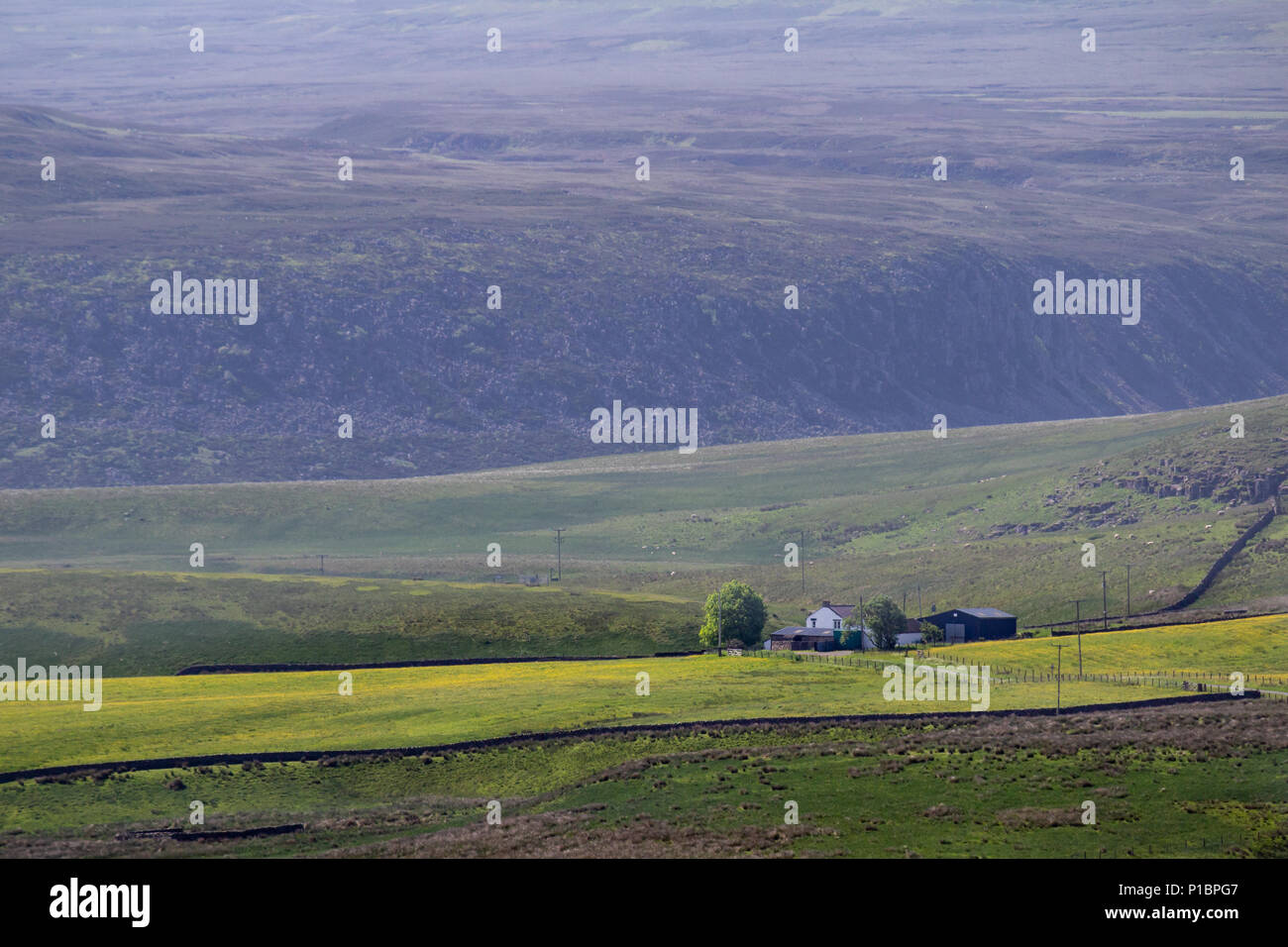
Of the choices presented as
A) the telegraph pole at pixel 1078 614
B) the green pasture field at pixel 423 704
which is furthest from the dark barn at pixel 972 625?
the green pasture field at pixel 423 704

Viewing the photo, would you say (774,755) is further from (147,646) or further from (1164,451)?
(1164,451)

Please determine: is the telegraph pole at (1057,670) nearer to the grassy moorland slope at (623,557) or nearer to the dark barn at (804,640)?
the dark barn at (804,640)

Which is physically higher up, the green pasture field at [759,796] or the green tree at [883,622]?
the green tree at [883,622]

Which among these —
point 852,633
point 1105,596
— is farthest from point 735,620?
point 1105,596

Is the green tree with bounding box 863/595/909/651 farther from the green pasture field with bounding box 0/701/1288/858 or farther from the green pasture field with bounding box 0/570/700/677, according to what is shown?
the green pasture field with bounding box 0/701/1288/858

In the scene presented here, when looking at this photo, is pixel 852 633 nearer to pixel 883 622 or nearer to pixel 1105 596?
pixel 883 622

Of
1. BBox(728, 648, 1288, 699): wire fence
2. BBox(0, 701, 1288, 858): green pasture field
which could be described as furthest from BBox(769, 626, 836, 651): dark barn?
BBox(0, 701, 1288, 858): green pasture field

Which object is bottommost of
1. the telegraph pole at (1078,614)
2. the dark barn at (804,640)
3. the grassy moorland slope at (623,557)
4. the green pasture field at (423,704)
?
the green pasture field at (423,704)
